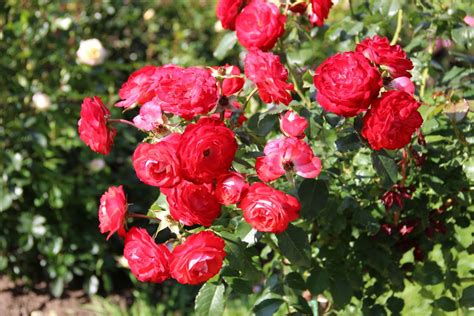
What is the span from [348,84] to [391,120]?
4.0 inches

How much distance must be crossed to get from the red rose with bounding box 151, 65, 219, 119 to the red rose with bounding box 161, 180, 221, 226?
0.13m

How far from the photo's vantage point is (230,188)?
4.14ft

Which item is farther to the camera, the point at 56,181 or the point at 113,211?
the point at 56,181

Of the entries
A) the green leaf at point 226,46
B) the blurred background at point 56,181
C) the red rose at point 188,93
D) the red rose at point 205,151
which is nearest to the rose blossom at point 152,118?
the red rose at point 188,93

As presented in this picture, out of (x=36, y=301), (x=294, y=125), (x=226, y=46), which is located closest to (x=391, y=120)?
(x=294, y=125)

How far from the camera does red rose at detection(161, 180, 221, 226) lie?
1258 millimetres

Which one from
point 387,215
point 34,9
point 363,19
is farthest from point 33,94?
point 387,215

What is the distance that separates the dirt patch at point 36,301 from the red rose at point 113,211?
6.54 ft

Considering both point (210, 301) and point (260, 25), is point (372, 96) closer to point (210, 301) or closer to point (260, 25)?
point (260, 25)

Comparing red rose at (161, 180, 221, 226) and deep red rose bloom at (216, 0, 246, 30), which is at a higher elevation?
deep red rose bloom at (216, 0, 246, 30)

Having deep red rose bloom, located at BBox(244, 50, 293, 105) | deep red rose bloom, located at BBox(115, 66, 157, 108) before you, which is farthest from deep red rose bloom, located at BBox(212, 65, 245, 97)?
deep red rose bloom, located at BBox(115, 66, 157, 108)

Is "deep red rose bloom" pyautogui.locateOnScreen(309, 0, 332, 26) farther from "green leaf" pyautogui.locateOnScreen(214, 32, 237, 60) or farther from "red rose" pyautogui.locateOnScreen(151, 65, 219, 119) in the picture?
"red rose" pyautogui.locateOnScreen(151, 65, 219, 119)

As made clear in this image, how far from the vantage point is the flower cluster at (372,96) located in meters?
1.26

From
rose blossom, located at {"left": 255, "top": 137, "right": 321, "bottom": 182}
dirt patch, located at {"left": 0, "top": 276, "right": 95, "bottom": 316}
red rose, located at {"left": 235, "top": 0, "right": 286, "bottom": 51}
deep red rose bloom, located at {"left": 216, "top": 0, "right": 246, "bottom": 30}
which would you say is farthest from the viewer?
dirt patch, located at {"left": 0, "top": 276, "right": 95, "bottom": 316}
